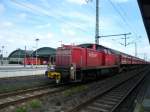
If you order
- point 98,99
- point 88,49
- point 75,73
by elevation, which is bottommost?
point 98,99

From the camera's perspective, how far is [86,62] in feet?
66.5

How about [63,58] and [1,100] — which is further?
[63,58]

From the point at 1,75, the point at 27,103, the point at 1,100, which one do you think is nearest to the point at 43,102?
the point at 27,103

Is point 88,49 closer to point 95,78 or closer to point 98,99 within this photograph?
point 95,78

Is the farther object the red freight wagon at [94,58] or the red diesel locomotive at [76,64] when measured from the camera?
the red freight wagon at [94,58]

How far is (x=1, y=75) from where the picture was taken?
2367cm

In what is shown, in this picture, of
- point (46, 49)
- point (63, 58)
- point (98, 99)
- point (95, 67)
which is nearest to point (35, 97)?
point (98, 99)

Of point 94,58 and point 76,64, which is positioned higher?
point 94,58

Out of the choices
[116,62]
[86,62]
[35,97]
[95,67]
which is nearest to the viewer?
[35,97]

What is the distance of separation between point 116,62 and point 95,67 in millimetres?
10575

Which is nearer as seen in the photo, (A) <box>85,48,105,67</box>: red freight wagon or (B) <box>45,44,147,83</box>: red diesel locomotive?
(B) <box>45,44,147,83</box>: red diesel locomotive

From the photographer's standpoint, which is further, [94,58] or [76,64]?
[94,58]

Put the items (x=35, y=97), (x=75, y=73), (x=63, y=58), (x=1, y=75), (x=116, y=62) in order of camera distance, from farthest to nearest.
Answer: (x=116, y=62)
(x=1, y=75)
(x=63, y=58)
(x=75, y=73)
(x=35, y=97)

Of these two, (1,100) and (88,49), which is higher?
(88,49)
